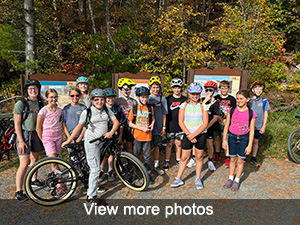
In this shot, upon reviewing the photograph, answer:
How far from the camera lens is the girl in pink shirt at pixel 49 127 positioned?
3.61 m

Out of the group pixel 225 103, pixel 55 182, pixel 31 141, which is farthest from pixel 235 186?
pixel 31 141

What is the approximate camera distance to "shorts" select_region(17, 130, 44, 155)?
11.9 ft

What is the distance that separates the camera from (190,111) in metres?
3.95

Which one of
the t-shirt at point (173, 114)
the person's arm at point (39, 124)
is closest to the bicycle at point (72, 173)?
the person's arm at point (39, 124)

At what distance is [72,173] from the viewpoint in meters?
3.58

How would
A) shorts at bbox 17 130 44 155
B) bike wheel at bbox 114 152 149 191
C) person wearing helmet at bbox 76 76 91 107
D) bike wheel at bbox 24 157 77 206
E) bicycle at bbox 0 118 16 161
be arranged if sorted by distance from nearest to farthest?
bike wheel at bbox 24 157 77 206 < shorts at bbox 17 130 44 155 < bike wheel at bbox 114 152 149 191 < person wearing helmet at bbox 76 76 91 107 < bicycle at bbox 0 118 16 161

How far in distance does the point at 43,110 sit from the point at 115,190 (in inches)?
76.3

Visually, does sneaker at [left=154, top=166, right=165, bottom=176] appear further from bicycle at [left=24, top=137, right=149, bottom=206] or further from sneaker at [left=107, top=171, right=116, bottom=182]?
sneaker at [left=107, top=171, right=116, bottom=182]

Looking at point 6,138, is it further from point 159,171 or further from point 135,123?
point 159,171

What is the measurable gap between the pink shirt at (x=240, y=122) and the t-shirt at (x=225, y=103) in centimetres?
94

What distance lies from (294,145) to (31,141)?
20.7 ft

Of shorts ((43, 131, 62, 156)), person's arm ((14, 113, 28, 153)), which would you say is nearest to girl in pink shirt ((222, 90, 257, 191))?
shorts ((43, 131, 62, 156))

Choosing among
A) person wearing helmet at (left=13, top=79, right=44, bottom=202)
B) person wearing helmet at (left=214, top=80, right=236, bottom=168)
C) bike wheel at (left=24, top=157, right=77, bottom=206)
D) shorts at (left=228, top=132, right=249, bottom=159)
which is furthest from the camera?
person wearing helmet at (left=214, top=80, right=236, bottom=168)

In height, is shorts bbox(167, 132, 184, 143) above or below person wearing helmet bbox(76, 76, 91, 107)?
below
